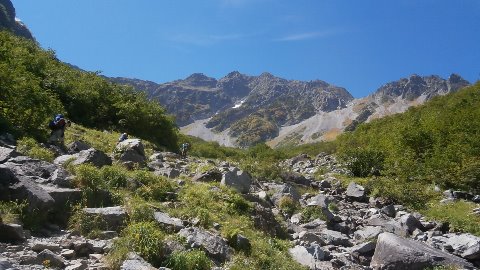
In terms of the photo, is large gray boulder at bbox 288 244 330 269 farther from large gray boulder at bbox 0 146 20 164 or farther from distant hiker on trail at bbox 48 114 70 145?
distant hiker on trail at bbox 48 114 70 145

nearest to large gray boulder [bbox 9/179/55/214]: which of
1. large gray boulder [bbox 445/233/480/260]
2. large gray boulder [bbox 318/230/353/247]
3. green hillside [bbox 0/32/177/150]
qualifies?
large gray boulder [bbox 318/230/353/247]

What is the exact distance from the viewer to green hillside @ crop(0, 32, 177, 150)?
762 inches

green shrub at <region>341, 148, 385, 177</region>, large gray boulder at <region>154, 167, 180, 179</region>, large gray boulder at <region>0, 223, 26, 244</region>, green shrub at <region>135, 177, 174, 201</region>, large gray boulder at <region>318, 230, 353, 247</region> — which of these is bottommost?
large gray boulder at <region>318, 230, 353, 247</region>

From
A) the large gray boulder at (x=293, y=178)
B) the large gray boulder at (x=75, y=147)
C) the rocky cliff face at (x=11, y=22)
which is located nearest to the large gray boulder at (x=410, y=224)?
the large gray boulder at (x=293, y=178)

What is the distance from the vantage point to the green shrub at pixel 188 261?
28.2 ft

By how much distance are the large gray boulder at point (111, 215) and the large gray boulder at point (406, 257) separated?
7569 millimetres

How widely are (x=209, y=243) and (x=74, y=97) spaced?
1068 inches

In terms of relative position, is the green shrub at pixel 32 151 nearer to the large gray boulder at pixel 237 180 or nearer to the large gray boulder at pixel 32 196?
the large gray boulder at pixel 32 196

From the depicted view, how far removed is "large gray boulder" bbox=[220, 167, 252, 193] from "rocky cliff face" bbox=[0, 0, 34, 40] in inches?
4311

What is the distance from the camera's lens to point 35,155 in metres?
13.7

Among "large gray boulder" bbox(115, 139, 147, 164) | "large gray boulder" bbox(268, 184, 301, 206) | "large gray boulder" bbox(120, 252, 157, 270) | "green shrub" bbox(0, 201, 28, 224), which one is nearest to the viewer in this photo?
"large gray boulder" bbox(120, 252, 157, 270)

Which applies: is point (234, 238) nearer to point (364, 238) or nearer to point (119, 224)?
point (119, 224)

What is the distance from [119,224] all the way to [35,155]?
553 cm

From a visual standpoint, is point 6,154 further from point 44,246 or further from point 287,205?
point 287,205
